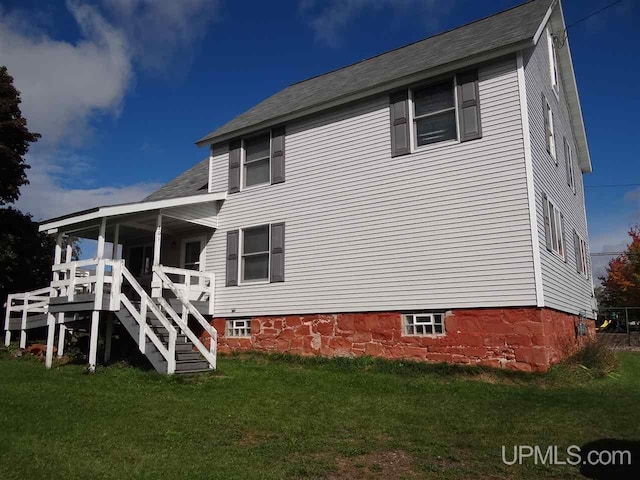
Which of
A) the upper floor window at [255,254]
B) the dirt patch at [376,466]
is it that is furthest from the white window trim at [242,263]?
the dirt patch at [376,466]

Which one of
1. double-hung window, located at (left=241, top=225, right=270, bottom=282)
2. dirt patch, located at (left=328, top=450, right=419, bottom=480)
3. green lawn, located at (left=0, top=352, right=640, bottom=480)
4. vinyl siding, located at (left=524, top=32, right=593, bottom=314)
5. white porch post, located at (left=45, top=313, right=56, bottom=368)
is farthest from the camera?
double-hung window, located at (left=241, top=225, right=270, bottom=282)

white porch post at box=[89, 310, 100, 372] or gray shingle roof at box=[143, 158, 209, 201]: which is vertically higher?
gray shingle roof at box=[143, 158, 209, 201]

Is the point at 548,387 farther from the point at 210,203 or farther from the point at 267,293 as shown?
the point at 210,203

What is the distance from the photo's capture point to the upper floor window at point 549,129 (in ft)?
39.9

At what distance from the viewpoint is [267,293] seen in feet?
44.1

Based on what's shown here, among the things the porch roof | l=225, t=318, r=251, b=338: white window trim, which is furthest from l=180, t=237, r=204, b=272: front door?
l=225, t=318, r=251, b=338: white window trim

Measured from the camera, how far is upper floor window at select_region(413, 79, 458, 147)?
1122 centimetres

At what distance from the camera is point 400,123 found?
38.6ft

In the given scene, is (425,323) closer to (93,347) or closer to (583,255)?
Answer: (93,347)

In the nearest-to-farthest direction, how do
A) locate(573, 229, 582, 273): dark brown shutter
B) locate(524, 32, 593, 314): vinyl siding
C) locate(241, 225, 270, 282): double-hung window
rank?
locate(524, 32, 593, 314): vinyl siding → locate(241, 225, 270, 282): double-hung window → locate(573, 229, 582, 273): dark brown shutter

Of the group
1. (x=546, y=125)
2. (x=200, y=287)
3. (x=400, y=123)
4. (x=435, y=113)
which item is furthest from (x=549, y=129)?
(x=200, y=287)

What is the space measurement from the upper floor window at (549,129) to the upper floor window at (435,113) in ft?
8.22

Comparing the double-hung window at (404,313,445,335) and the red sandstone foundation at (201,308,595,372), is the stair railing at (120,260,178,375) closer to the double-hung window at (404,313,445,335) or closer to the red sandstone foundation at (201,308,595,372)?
the red sandstone foundation at (201,308,595,372)

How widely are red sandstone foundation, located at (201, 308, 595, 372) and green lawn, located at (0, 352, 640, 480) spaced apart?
0.37 meters
